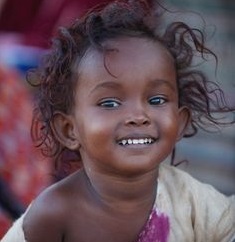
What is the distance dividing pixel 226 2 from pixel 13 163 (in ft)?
3.85

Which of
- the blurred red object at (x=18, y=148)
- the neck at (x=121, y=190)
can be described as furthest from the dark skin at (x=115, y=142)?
the blurred red object at (x=18, y=148)

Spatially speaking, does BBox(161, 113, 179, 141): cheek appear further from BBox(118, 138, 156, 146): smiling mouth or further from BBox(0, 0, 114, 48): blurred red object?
BBox(0, 0, 114, 48): blurred red object

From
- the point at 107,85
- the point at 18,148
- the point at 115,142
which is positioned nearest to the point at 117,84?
the point at 107,85

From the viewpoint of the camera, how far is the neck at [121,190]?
2475 millimetres

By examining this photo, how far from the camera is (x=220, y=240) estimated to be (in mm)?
2660

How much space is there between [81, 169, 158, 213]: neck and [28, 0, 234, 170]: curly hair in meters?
0.17

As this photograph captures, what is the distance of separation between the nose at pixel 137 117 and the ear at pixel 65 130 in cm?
21

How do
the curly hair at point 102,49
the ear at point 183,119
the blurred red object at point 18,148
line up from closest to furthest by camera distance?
1. the curly hair at point 102,49
2. the ear at point 183,119
3. the blurred red object at point 18,148

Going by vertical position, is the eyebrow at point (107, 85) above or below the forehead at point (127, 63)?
below

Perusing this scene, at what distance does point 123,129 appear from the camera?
2311mm

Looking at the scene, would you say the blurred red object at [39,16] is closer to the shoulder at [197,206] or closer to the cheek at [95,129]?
the shoulder at [197,206]

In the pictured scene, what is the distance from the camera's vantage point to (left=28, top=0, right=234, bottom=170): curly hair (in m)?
2.46

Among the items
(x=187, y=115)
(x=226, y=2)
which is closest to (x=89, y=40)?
(x=187, y=115)

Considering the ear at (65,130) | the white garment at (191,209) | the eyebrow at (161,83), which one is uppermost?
the eyebrow at (161,83)
